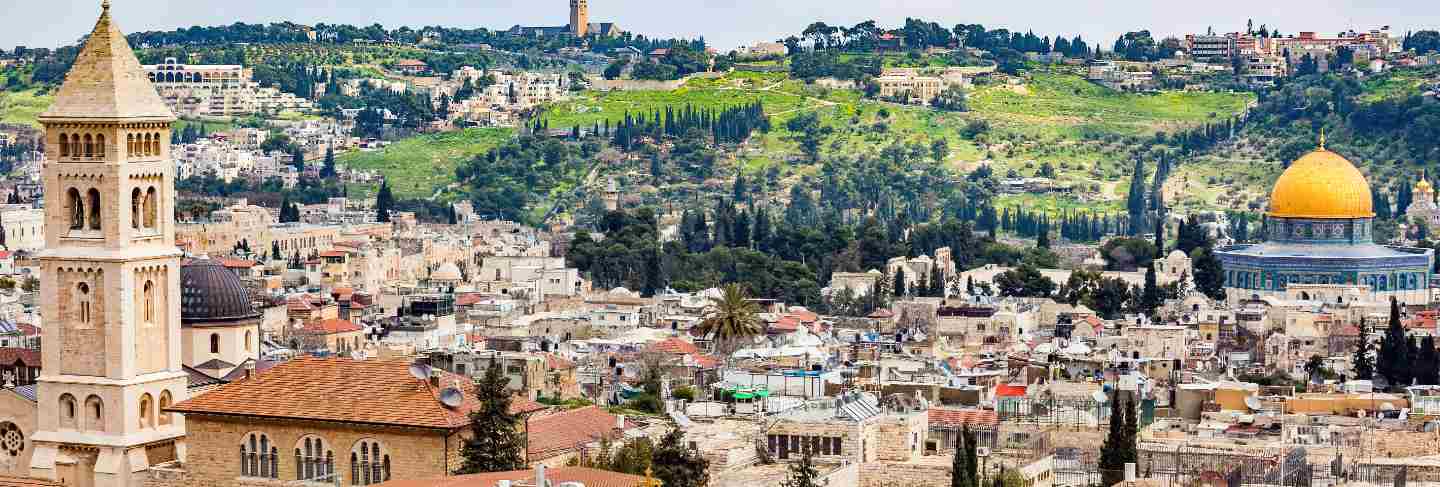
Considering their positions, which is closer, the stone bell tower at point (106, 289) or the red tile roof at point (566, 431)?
the red tile roof at point (566, 431)

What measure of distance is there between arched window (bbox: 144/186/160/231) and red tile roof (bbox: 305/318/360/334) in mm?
34497

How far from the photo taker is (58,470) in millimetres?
46500

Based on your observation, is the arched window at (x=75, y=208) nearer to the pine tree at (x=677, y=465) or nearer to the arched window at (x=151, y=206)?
the arched window at (x=151, y=206)

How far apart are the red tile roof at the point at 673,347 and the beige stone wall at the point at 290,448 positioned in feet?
93.7

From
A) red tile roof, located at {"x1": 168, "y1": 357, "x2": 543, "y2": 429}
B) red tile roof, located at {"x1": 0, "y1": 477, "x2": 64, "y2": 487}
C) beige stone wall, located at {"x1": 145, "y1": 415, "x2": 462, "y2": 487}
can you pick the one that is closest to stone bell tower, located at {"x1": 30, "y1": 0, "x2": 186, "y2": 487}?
red tile roof, located at {"x1": 0, "y1": 477, "x2": 64, "y2": 487}

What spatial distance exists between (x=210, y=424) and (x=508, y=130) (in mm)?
150574

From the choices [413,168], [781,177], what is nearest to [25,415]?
[781,177]

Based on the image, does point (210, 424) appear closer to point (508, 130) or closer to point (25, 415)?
point (25, 415)

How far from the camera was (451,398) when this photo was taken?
42375 mm

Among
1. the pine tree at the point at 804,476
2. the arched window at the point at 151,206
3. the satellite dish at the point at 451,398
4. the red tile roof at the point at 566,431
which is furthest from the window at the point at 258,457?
the pine tree at the point at 804,476

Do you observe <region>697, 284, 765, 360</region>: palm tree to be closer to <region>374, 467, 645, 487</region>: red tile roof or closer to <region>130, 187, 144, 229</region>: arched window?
<region>130, 187, 144, 229</region>: arched window

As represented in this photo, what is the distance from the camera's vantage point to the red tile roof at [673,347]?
73.1 meters

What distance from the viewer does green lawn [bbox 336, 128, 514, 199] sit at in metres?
177

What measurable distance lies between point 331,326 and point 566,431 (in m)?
37.3
